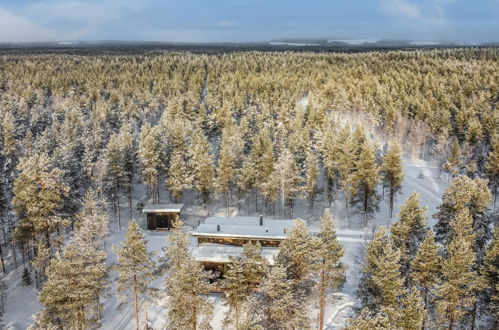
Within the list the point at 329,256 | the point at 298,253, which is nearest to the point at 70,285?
the point at 298,253

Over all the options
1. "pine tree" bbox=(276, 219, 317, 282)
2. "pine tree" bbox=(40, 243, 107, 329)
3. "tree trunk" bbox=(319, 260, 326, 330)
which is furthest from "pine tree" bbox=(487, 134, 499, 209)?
"pine tree" bbox=(40, 243, 107, 329)

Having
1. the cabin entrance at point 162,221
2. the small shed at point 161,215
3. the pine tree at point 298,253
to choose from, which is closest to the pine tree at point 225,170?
the small shed at point 161,215

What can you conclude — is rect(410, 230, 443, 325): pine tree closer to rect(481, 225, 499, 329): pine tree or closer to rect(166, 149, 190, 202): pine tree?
rect(481, 225, 499, 329): pine tree

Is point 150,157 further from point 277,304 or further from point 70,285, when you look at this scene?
point 277,304

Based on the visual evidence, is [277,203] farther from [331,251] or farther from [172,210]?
[331,251]

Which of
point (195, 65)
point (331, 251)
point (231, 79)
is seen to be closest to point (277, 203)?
point (331, 251)
